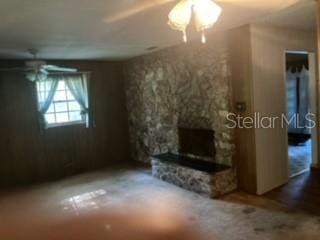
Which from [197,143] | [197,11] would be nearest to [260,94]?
[197,143]

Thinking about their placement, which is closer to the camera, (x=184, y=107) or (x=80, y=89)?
(x=184, y=107)

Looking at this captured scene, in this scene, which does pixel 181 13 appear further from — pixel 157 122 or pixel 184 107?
pixel 157 122

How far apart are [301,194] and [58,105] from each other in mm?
4610

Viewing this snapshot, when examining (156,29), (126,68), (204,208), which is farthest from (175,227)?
(126,68)

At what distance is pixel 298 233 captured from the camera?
2.72 m

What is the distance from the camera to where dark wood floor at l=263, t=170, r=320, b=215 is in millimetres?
3326

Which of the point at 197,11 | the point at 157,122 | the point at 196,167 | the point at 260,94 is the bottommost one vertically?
the point at 196,167

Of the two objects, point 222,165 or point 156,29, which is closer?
point 156,29

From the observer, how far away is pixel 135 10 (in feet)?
8.26

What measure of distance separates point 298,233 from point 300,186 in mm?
1430

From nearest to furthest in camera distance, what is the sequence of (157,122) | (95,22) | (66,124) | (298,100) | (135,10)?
(135,10), (95,22), (157,122), (66,124), (298,100)

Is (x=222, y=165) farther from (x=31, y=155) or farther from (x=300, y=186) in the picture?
(x=31, y=155)

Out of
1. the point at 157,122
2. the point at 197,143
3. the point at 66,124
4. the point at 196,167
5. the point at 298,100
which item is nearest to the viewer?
the point at 196,167

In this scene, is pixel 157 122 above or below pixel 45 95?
below
